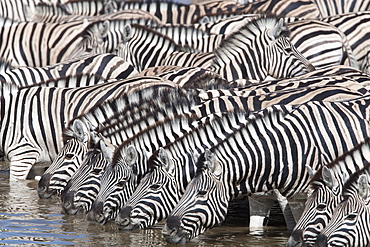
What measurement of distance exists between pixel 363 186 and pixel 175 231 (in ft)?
Answer: 5.66

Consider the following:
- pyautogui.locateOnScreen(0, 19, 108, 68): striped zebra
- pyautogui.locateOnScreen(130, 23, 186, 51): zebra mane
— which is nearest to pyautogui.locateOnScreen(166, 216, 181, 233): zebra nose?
pyautogui.locateOnScreen(130, 23, 186, 51): zebra mane

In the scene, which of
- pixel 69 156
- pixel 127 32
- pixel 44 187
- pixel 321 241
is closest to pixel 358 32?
pixel 127 32

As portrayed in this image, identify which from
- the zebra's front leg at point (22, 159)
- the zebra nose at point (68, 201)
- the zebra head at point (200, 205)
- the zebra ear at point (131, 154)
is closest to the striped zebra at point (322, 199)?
the zebra head at point (200, 205)

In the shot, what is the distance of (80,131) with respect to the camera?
980 centimetres

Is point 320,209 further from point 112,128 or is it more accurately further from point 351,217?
point 112,128

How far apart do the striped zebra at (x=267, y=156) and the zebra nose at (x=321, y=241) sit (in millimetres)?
1079

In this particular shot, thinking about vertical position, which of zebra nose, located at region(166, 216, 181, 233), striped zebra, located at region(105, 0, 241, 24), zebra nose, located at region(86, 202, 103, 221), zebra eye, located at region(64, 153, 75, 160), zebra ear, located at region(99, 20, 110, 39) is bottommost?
zebra nose, located at region(166, 216, 181, 233)

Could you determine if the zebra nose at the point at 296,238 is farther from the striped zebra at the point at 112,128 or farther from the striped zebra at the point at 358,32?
the striped zebra at the point at 358,32

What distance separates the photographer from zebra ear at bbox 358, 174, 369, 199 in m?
6.98

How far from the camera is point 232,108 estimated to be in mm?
9547

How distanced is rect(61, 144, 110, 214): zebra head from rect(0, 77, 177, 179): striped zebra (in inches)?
67.7

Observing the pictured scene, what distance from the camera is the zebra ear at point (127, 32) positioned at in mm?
13758

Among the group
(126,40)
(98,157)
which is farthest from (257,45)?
(98,157)

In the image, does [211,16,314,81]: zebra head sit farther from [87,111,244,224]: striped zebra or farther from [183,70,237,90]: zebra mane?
[87,111,244,224]: striped zebra
